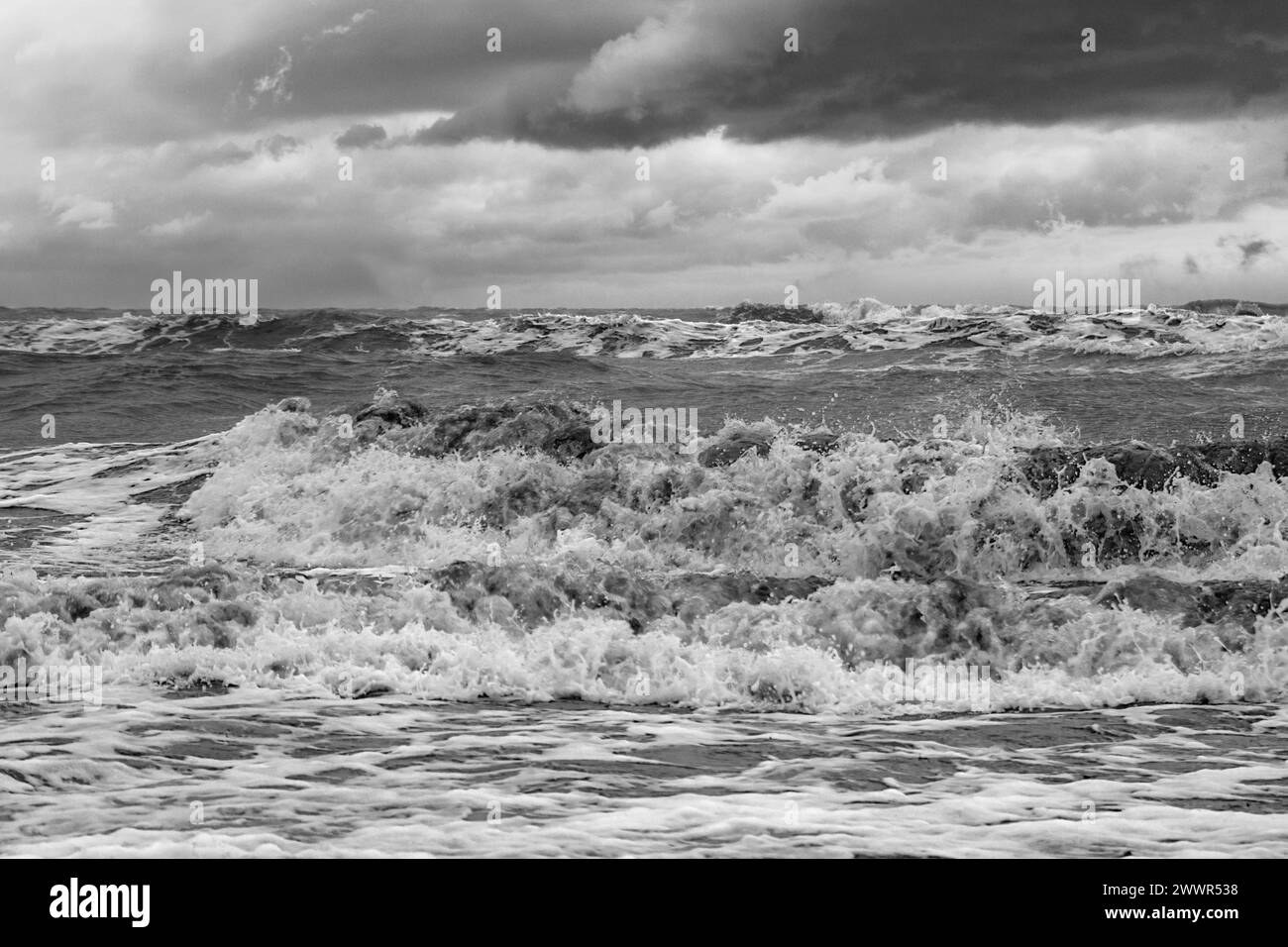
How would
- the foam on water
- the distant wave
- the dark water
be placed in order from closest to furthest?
1. the foam on water
2. the dark water
3. the distant wave

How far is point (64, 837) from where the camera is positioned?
5480 mm

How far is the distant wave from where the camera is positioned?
3500 cm

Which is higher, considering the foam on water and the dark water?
the dark water

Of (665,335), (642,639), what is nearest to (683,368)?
(665,335)

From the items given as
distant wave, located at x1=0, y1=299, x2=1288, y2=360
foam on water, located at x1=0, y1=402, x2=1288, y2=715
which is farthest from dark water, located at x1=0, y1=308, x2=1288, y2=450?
foam on water, located at x1=0, y1=402, x2=1288, y2=715

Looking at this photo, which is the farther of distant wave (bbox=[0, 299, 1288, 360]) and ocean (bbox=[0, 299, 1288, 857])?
distant wave (bbox=[0, 299, 1288, 360])

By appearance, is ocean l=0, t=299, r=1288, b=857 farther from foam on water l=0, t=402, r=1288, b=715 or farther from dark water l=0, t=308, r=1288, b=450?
dark water l=0, t=308, r=1288, b=450

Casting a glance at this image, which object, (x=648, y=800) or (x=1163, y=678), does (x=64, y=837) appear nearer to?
(x=648, y=800)

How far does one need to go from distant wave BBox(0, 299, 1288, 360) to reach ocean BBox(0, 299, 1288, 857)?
15.6 meters

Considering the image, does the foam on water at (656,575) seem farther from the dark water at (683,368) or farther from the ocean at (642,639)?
the dark water at (683,368)

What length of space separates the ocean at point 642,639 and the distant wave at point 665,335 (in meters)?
15.6
